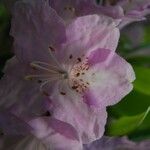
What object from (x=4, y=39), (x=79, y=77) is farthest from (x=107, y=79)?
(x=4, y=39)

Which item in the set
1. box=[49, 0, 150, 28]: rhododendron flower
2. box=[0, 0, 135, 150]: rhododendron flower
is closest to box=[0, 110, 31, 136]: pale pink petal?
box=[0, 0, 135, 150]: rhododendron flower

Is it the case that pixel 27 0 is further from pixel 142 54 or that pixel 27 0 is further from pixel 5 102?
pixel 142 54

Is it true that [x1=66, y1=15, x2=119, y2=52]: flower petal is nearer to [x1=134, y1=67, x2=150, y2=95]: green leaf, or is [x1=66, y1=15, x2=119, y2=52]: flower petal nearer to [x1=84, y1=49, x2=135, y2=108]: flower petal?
[x1=84, y1=49, x2=135, y2=108]: flower petal

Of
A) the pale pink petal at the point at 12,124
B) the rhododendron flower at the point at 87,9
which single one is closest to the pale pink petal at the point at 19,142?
the pale pink petal at the point at 12,124

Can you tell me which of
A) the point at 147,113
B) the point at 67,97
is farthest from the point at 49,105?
the point at 147,113

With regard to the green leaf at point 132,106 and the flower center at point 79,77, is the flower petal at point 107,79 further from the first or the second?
the green leaf at point 132,106
